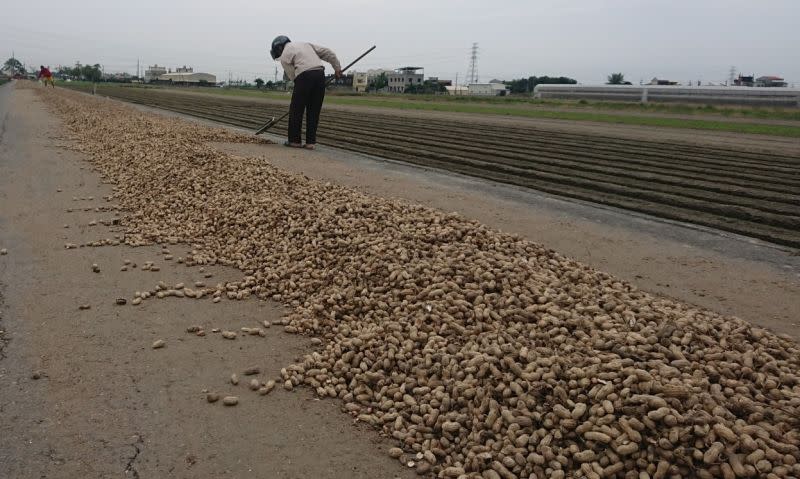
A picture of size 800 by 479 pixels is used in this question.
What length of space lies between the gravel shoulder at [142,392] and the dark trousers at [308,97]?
650 cm

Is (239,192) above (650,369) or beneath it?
above

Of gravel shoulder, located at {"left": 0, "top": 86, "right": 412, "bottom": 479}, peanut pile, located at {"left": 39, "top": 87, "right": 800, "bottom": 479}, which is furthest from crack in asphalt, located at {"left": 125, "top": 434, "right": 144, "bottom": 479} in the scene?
peanut pile, located at {"left": 39, "top": 87, "right": 800, "bottom": 479}

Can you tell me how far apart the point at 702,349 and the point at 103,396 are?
10.2 feet

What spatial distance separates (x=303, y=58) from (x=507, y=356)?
30.0 feet

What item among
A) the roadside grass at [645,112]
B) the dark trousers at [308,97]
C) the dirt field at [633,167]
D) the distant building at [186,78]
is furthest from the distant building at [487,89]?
the dark trousers at [308,97]

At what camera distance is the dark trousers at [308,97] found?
10.9m

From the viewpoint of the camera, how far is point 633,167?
9.98 meters

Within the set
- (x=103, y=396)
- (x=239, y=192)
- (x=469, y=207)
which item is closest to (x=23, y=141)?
(x=239, y=192)

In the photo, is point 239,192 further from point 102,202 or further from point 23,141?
point 23,141

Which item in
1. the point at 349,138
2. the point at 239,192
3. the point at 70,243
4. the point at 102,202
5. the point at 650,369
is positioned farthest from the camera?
the point at 349,138

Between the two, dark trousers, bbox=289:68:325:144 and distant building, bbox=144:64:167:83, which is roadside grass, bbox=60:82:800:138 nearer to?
dark trousers, bbox=289:68:325:144

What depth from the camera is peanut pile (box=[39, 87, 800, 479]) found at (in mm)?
2428

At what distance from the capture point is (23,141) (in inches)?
536

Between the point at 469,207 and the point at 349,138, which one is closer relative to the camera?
the point at 469,207
